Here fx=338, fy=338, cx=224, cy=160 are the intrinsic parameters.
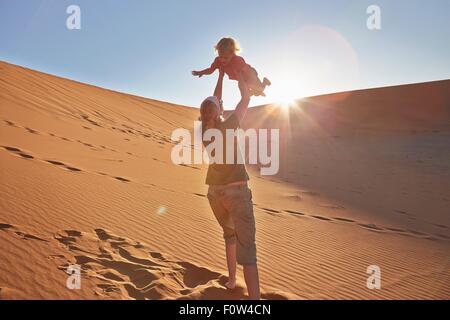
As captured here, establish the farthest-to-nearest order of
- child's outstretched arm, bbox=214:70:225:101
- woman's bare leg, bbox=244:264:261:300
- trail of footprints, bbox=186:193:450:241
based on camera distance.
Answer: trail of footprints, bbox=186:193:450:241 < child's outstretched arm, bbox=214:70:225:101 < woman's bare leg, bbox=244:264:261:300

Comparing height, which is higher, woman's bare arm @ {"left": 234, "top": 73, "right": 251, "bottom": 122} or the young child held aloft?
the young child held aloft

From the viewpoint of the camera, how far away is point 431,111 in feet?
96.3

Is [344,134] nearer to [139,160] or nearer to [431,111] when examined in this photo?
[431,111]

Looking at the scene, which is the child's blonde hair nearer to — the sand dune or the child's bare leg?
the child's bare leg

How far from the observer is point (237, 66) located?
2723mm

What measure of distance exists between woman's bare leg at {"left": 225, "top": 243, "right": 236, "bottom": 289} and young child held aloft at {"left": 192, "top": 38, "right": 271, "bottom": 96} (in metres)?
1.38

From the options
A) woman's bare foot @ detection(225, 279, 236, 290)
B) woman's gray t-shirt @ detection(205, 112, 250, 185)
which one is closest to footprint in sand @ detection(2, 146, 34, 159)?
woman's bare foot @ detection(225, 279, 236, 290)

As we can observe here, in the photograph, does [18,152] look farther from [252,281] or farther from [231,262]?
[252,281]

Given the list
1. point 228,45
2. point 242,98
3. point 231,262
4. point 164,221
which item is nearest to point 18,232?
point 164,221

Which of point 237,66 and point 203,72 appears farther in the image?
point 203,72

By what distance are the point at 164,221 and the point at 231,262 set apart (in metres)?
2.39

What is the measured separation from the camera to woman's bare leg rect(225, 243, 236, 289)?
307 centimetres
